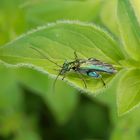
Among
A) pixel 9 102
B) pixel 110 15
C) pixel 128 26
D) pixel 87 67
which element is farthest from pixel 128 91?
pixel 9 102

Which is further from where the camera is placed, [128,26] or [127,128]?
[127,128]

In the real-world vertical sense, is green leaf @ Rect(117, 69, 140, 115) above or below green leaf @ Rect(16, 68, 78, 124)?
below

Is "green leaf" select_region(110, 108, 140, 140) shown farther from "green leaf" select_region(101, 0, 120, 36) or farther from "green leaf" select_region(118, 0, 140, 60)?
"green leaf" select_region(118, 0, 140, 60)

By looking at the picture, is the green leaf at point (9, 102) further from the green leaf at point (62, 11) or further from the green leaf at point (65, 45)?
the green leaf at point (65, 45)

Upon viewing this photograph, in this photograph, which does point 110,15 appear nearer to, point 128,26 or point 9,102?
point 9,102

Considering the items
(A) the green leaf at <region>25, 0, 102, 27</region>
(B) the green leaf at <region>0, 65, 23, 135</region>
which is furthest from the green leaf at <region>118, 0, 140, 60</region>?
(B) the green leaf at <region>0, 65, 23, 135</region>

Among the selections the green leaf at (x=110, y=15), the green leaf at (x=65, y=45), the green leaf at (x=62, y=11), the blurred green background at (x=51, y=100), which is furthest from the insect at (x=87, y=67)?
the green leaf at (x=62, y=11)
